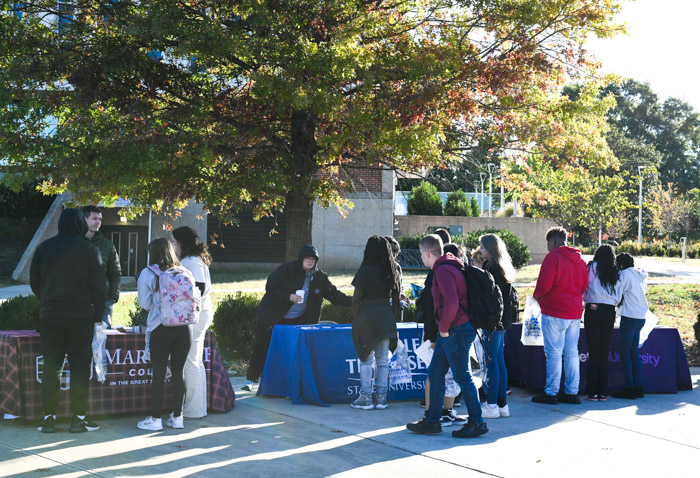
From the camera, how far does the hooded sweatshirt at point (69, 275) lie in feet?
21.4

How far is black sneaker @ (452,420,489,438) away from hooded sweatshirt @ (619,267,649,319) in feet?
9.85

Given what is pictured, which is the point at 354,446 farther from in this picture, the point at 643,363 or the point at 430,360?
the point at 643,363

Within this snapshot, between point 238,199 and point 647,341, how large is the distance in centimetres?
628

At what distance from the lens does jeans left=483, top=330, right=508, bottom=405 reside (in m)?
7.49

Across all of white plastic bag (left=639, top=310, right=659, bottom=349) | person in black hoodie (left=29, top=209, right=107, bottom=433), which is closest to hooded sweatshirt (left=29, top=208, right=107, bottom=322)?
person in black hoodie (left=29, top=209, right=107, bottom=433)

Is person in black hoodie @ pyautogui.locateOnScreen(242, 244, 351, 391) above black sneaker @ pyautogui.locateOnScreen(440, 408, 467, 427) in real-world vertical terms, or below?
above

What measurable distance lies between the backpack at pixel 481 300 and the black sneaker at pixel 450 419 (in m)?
1.02

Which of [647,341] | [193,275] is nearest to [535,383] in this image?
[647,341]

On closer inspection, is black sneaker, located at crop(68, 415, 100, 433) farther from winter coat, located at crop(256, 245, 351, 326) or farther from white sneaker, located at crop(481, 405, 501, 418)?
white sneaker, located at crop(481, 405, 501, 418)

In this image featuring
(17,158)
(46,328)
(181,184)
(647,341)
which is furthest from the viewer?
(181,184)

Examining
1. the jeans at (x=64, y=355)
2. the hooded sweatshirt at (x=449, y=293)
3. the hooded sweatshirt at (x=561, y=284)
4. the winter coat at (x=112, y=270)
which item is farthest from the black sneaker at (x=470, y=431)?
the winter coat at (x=112, y=270)

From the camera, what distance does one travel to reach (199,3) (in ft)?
35.2

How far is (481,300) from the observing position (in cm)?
671

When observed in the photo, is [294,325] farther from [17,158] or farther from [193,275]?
[17,158]
